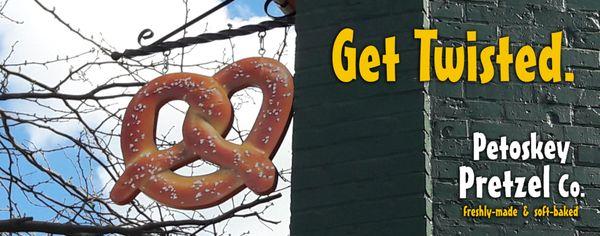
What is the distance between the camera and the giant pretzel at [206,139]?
4566 mm

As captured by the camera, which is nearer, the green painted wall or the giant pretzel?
the green painted wall

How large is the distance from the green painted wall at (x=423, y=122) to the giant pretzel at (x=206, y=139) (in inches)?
16.5

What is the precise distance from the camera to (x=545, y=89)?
4.04 metres

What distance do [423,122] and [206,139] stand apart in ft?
3.87

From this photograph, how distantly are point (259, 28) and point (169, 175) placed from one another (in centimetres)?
77

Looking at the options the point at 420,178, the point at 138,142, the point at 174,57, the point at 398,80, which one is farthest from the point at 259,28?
the point at 174,57

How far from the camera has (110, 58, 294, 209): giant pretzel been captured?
15.0ft

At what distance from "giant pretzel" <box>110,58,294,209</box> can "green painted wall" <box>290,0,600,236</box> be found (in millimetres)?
418

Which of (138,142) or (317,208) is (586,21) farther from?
(138,142)

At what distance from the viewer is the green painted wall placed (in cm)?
384

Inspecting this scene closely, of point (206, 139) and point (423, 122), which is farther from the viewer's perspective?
point (206, 139)

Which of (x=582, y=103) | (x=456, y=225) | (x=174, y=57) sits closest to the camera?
(x=456, y=225)

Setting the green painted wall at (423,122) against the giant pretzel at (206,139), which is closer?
the green painted wall at (423,122)

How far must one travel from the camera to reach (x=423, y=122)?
3.90 metres
